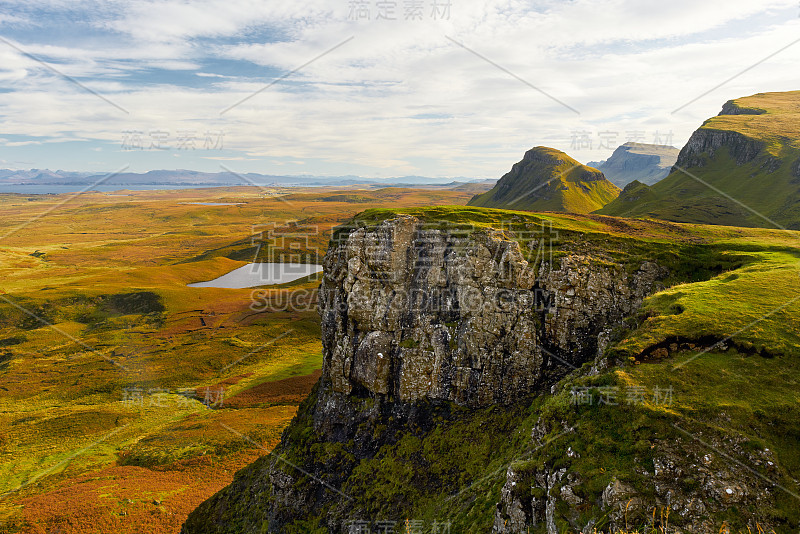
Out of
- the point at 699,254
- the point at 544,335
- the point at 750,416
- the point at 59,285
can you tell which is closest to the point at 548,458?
the point at 750,416

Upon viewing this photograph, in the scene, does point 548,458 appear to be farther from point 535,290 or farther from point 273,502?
point 273,502

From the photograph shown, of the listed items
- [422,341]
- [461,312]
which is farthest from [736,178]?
[422,341]

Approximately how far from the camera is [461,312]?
31.5m

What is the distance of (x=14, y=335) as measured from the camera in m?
94.3

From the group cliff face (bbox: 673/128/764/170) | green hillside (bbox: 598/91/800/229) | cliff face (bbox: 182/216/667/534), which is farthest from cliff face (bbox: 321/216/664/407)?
cliff face (bbox: 673/128/764/170)

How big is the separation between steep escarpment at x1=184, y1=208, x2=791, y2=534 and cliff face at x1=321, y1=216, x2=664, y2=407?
0.11 meters

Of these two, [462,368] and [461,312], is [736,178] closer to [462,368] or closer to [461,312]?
[461,312]

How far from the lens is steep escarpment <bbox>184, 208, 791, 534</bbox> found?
767 inches

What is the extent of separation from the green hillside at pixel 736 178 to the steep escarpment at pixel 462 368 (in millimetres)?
90692

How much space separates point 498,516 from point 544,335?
48.7ft

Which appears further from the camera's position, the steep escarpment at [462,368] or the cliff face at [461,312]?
the cliff face at [461,312]

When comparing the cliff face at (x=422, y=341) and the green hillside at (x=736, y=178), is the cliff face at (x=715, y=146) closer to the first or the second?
the green hillside at (x=736, y=178)

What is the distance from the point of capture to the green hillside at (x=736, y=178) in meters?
102

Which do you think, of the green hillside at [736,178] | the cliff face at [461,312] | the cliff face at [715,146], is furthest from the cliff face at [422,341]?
the cliff face at [715,146]
